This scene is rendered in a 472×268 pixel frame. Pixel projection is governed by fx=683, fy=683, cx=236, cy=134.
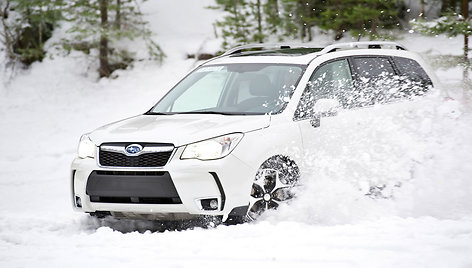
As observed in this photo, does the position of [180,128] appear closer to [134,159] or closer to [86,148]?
[134,159]

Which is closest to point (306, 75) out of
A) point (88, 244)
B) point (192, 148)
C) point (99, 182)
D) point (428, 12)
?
point (192, 148)

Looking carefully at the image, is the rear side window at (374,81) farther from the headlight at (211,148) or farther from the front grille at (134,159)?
the front grille at (134,159)

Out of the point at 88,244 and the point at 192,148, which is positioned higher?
the point at 192,148

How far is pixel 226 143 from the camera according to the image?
5.69 m

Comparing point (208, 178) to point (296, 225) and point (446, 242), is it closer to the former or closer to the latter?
point (296, 225)

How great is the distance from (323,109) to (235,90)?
1347 mm

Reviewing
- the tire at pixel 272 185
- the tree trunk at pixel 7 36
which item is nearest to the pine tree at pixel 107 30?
the tree trunk at pixel 7 36

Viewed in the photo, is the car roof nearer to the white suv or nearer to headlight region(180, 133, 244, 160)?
the white suv

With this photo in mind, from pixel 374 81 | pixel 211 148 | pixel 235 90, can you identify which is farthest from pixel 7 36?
pixel 211 148

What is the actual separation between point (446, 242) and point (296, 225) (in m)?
1.26

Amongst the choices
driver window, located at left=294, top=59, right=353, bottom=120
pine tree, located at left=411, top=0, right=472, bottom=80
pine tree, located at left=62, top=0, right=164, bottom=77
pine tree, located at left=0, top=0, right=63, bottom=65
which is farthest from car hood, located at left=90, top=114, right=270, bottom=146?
pine tree, located at left=0, top=0, right=63, bottom=65

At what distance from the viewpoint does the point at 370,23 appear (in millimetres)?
16297

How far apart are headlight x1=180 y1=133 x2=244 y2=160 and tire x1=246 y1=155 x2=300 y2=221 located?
344mm

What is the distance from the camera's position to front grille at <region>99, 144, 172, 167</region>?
5.67m
